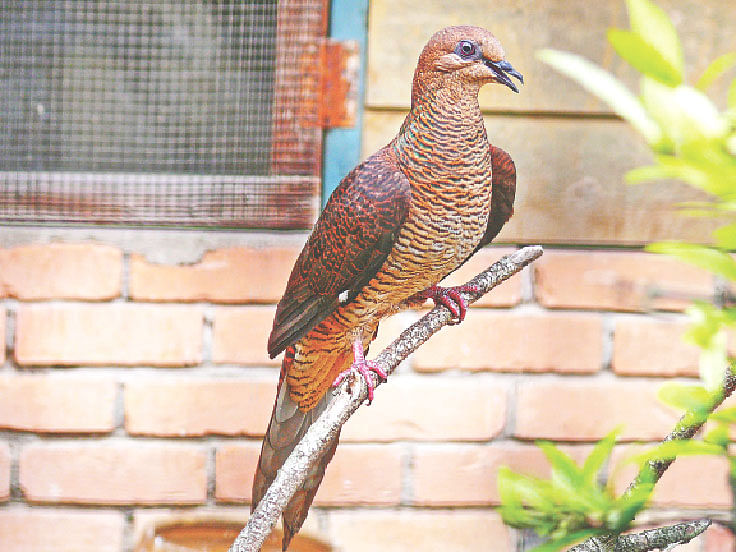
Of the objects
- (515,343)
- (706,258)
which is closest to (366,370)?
Answer: (515,343)

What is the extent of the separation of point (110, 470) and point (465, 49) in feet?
2.44

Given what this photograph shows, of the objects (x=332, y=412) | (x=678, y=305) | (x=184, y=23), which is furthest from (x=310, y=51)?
(x=678, y=305)

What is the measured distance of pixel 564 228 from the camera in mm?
1059

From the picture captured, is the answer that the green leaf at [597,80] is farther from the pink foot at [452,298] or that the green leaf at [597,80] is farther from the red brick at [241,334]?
the red brick at [241,334]

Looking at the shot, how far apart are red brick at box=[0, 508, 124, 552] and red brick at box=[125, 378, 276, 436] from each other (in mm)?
145

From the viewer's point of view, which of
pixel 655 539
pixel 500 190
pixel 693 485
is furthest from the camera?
pixel 693 485

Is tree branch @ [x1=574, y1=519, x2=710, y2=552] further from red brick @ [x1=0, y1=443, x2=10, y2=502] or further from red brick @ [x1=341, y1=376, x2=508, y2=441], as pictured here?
red brick @ [x1=0, y1=443, x2=10, y2=502]

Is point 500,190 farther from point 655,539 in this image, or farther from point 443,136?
point 655,539

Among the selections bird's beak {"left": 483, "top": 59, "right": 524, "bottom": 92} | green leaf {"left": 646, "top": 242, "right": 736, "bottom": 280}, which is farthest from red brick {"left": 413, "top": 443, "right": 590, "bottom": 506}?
green leaf {"left": 646, "top": 242, "right": 736, "bottom": 280}

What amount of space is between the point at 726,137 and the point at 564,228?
0.85 metres

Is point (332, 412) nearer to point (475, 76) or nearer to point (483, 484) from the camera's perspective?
point (475, 76)

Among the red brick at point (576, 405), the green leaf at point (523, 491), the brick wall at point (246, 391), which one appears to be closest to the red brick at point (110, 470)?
the brick wall at point (246, 391)

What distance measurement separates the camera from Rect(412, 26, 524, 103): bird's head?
2.34ft

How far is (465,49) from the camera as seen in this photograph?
72 cm
